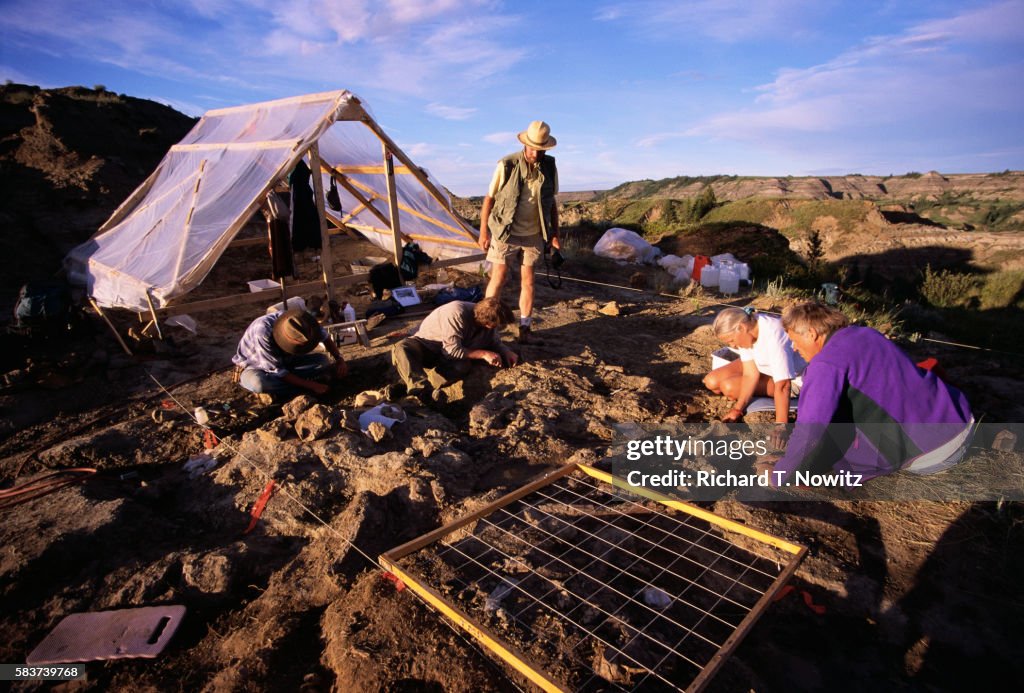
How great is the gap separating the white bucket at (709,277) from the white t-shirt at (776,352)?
207 inches

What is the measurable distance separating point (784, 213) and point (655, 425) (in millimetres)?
17952

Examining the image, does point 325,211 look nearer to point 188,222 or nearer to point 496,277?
point 188,222

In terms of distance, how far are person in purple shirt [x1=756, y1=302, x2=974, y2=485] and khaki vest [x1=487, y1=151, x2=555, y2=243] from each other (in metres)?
2.58

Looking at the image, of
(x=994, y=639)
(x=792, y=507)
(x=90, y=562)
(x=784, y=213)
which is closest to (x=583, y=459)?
(x=792, y=507)

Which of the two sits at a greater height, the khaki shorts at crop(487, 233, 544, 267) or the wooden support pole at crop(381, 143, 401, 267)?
the wooden support pole at crop(381, 143, 401, 267)

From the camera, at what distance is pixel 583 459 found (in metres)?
3.31

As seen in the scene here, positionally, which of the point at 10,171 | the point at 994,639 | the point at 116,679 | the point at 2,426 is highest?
the point at 10,171

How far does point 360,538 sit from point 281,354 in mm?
2166

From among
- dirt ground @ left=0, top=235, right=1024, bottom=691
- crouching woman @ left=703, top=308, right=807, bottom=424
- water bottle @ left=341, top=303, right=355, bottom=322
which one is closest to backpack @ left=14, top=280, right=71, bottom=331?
dirt ground @ left=0, top=235, right=1024, bottom=691

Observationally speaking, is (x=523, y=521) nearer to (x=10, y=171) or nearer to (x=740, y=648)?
(x=740, y=648)

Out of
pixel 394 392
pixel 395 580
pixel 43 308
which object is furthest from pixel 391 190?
pixel 395 580

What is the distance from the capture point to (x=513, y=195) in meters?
4.72

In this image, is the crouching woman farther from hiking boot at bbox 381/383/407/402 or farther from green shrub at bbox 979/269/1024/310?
green shrub at bbox 979/269/1024/310

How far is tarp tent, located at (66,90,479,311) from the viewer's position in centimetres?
496
